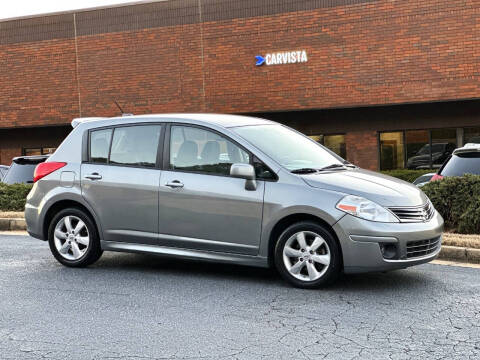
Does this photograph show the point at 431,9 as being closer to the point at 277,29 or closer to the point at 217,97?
the point at 277,29

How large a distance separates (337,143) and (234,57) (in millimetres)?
5070

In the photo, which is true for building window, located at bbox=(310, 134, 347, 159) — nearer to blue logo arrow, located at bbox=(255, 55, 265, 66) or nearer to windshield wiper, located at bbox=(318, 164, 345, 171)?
blue logo arrow, located at bbox=(255, 55, 265, 66)

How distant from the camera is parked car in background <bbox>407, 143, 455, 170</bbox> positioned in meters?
24.9

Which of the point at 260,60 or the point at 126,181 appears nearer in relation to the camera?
the point at 126,181

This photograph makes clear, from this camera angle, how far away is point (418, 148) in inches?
995

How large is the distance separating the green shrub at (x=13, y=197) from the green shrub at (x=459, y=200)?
27.1 ft

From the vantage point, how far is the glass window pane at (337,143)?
26.2m

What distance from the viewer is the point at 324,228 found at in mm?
6531

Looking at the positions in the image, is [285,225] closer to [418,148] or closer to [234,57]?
[418,148]

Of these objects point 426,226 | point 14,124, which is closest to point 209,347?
point 426,226

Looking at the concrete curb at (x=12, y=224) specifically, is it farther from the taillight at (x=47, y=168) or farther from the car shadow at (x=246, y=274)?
the taillight at (x=47, y=168)

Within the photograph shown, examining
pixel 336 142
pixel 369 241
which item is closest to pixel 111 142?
pixel 369 241

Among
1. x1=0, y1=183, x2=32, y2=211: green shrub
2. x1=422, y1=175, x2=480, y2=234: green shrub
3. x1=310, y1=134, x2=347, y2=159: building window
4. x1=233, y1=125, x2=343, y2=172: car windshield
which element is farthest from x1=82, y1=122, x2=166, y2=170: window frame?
x1=310, y1=134, x2=347, y2=159: building window

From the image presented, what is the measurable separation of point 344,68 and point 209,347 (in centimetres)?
2095
